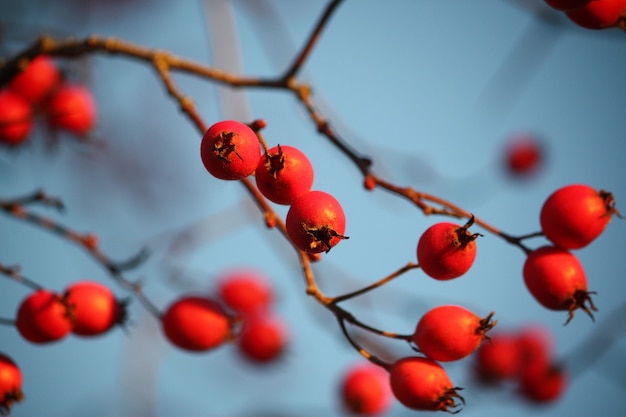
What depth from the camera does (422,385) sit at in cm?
132

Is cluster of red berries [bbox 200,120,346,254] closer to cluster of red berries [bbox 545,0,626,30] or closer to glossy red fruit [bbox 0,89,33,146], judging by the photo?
cluster of red berries [bbox 545,0,626,30]

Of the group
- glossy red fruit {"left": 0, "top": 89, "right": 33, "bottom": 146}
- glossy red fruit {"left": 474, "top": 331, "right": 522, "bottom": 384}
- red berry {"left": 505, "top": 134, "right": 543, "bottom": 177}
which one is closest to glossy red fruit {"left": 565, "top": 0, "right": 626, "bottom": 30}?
glossy red fruit {"left": 0, "top": 89, "right": 33, "bottom": 146}

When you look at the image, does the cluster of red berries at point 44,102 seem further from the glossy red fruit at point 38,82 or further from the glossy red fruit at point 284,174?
the glossy red fruit at point 284,174

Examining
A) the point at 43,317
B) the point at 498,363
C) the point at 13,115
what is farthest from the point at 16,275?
the point at 498,363

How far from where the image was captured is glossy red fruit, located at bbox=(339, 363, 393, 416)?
2.87m

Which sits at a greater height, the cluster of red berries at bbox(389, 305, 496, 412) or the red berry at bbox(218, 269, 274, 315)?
the cluster of red berries at bbox(389, 305, 496, 412)

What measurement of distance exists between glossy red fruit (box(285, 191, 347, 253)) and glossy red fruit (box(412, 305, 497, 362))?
38cm

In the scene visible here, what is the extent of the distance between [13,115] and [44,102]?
29cm

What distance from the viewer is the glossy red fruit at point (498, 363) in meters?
3.60

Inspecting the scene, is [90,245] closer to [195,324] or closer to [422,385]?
[195,324]

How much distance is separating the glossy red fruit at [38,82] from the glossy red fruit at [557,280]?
2.38 m

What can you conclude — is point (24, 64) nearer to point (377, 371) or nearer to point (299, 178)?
point (299, 178)

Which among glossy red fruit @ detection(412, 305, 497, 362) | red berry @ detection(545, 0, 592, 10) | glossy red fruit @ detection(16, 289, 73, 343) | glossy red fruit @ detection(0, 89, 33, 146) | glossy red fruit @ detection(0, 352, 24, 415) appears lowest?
glossy red fruit @ detection(0, 352, 24, 415)

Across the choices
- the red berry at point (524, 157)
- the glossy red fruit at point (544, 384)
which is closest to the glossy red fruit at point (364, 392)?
the glossy red fruit at point (544, 384)
